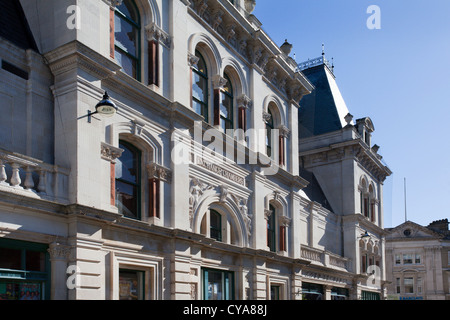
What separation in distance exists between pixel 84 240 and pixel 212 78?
10.5m

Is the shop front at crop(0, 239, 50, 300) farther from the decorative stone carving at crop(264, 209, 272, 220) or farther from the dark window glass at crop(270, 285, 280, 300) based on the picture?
the dark window glass at crop(270, 285, 280, 300)

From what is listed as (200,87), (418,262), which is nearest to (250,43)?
(200,87)

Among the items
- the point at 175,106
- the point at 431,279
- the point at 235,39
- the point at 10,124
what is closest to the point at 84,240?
the point at 10,124

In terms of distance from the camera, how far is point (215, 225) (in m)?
22.5

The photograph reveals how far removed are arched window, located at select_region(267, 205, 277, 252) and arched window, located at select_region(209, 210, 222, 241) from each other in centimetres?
413

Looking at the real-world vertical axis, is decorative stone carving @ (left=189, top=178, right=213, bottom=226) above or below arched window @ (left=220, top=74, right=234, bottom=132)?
below

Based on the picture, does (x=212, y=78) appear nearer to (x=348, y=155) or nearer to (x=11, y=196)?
(x=11, y=196)

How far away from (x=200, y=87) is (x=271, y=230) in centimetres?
830

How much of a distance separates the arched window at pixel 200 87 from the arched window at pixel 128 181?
15.1 feet

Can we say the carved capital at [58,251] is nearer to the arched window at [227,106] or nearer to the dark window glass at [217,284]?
the dark window glass at [217,284]

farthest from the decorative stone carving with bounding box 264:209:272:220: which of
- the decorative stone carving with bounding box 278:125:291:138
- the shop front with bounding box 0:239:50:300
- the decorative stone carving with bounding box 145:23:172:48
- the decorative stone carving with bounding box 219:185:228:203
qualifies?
the shop front with bounding box 0:239:50:300

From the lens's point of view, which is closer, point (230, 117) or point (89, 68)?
point (89, 68)

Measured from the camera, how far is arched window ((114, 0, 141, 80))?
59.5ft

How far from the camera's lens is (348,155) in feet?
129
